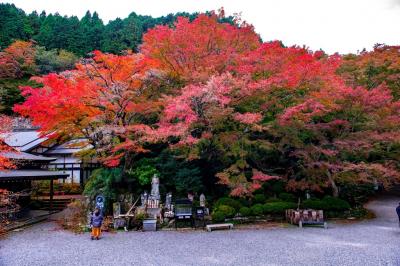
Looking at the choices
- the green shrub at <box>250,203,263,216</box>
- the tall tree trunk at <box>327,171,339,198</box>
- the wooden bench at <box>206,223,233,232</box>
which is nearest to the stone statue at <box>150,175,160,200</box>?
the wooden bench at <box>206,223,233,232</box>

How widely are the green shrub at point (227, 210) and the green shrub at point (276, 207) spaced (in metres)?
1.68

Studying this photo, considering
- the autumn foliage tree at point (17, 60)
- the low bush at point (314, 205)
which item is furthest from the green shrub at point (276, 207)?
the autumn foliage tree at point (17, 60)

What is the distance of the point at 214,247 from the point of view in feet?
33.3

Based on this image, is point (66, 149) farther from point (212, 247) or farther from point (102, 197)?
point (212, 247)

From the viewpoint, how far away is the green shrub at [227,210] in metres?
14.1

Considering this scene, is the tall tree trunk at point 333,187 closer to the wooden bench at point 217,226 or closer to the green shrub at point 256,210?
the green shrub at point 256,210

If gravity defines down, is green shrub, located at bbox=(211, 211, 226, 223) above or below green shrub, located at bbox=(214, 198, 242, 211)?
below

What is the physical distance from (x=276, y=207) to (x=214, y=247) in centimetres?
572

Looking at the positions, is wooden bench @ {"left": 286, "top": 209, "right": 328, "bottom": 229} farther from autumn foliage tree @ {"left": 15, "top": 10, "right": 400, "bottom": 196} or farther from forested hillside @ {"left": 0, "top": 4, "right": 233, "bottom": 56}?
forested hillside @ {"left": 0, "top": 4, "right": 233, "bottom": 56}

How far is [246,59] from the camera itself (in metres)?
15.1

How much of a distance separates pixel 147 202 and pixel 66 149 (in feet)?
44.0

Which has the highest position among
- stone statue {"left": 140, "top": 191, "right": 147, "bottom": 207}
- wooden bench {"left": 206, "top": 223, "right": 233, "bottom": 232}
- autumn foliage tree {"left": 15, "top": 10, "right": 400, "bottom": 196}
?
autumn foliage tree {"left": 15, "top": 10, "right": 400, "bottom": 196}

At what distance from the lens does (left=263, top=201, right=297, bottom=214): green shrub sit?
14789mm

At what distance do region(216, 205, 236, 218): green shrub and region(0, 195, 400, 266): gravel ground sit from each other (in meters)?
1.36
